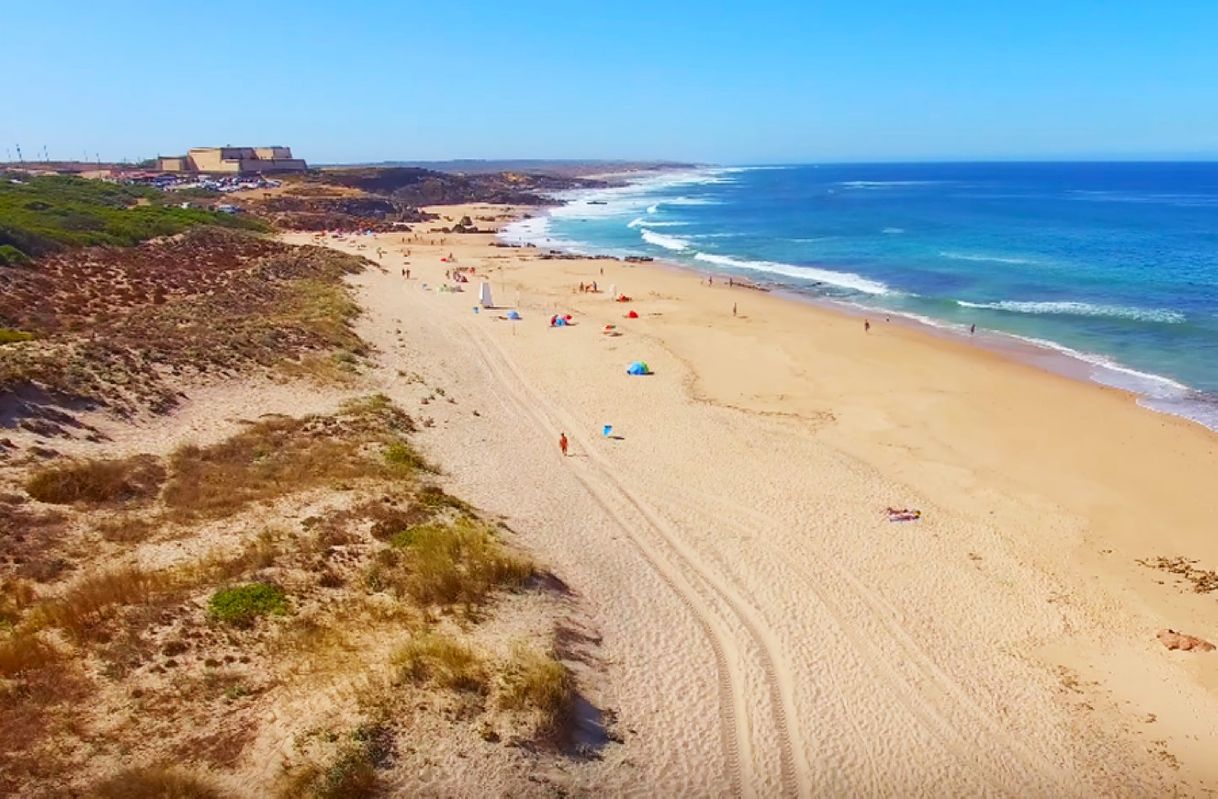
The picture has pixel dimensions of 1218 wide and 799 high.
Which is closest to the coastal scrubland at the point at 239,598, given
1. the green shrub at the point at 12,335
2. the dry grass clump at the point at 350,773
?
the dry grass clump at the point at 350,773

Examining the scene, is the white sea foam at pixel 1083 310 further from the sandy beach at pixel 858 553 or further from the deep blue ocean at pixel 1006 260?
the sandy beach at pixel 858 553

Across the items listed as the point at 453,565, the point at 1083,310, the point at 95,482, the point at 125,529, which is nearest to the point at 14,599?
the point at 125,529

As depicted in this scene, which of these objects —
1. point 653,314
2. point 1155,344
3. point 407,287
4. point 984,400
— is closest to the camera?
point 984,400

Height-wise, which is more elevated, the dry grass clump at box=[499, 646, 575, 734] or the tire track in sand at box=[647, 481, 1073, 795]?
the dry grass clump at box=[499, 646, 575, 734]

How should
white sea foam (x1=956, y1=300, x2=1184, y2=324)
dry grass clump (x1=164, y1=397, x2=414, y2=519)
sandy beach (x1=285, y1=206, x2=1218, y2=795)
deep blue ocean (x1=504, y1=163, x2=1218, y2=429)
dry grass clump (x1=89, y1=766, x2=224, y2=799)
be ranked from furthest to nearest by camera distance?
white sea foam (x1=956, y1=300, x2=1184, y2=324)
deep blue ocean (x1=504, y1=163, x2=1218, y2=429)
dry grass clump (x1=164, y1=397, x2=414, y2=519)
sandy beach (x1=285, y1=206, x2=1218, y2=795)
dry grass clump (x1=89, y1=766, x2=224, y2=799)

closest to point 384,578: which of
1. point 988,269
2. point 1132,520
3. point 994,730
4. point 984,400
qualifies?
point 994,730

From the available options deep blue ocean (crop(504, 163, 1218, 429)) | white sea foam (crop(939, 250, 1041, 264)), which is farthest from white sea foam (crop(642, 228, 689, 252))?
white sea foam (crop(939, 250, 1041, 264))

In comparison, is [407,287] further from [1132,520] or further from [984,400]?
[1132,520]

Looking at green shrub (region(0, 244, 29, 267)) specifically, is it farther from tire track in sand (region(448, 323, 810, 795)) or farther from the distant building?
the distant building
